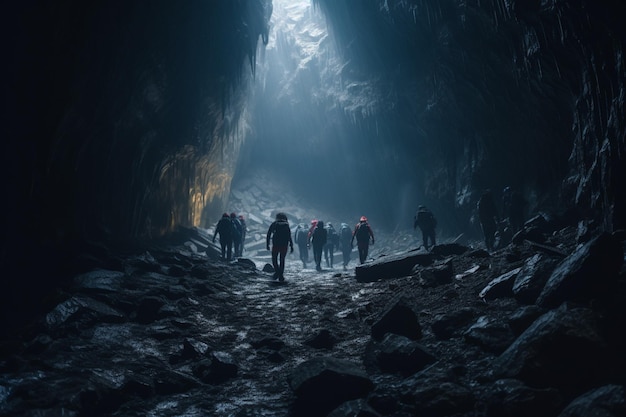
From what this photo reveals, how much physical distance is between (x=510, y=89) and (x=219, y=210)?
2110cm

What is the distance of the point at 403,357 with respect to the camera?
3711mm

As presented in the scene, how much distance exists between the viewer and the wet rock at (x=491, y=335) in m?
3.45

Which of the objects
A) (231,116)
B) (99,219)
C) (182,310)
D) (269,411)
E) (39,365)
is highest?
(231,116)

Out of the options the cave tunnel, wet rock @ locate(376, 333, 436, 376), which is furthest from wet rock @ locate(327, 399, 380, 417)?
the cave tunnel

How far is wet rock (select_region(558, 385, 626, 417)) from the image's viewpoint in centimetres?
213

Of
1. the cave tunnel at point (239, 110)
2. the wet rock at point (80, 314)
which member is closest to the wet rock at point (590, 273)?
the cave tunnel at point (239, 110)

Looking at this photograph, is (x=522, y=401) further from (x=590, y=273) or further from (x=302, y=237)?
(x=302, y=237)

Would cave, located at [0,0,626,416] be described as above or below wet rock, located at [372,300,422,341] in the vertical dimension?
above

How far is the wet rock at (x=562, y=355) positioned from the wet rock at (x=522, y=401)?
135 millimetres

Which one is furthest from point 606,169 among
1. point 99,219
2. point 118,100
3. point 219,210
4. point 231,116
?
point 219,210

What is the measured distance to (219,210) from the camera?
28.2 metres

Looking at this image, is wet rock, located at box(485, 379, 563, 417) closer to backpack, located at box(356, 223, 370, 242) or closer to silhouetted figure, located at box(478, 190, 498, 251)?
silhouetted figure, located at box(478, 190, 498, 251)

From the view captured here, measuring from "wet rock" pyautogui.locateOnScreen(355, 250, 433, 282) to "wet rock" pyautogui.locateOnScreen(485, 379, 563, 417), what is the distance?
6240mm

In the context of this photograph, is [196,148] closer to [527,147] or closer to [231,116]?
[231,116]
